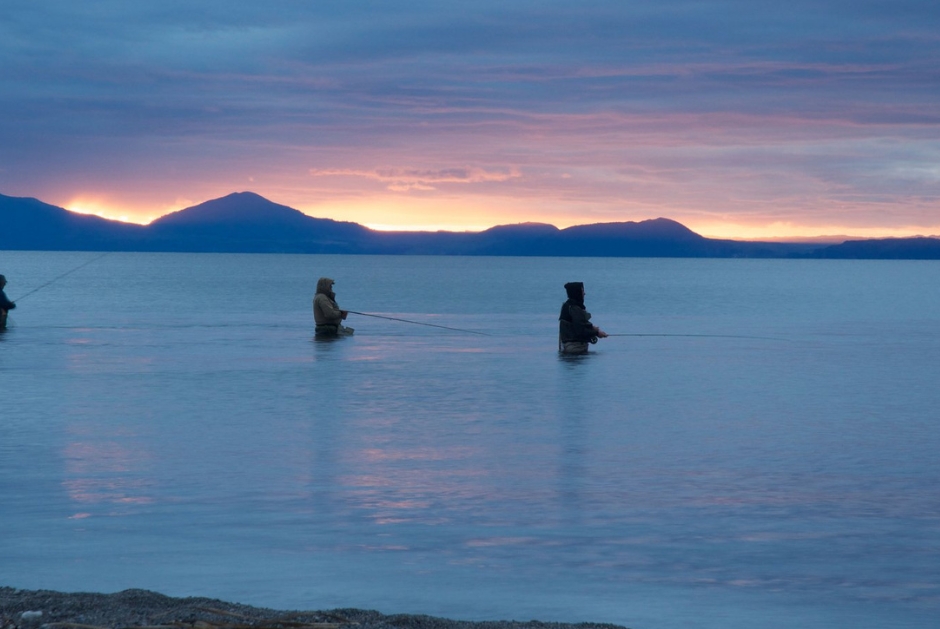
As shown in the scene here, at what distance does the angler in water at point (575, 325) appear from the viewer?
930 inches

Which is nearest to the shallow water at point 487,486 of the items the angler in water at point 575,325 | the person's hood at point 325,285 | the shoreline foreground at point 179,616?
the shoreline foreground at point 179,616

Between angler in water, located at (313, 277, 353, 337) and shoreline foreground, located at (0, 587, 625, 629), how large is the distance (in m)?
20.8

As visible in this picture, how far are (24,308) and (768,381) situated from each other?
4300 centimetres

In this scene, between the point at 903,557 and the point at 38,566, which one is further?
the point at 903,557

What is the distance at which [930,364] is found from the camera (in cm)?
2605

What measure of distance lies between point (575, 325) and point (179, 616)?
1971cm

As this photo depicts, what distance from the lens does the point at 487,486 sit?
1052 cm

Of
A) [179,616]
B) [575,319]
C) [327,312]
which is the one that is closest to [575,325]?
[575,319]

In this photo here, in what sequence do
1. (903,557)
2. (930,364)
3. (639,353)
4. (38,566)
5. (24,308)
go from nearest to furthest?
1. (38,566)
2. (903,557)
3. (930,364)
4. (639,353)
5. (24,308)

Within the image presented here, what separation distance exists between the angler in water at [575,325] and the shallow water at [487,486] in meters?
0.99

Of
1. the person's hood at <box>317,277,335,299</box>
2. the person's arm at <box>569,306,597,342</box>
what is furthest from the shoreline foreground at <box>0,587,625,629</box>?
the person's hood at <box>317,277,335,299</box>

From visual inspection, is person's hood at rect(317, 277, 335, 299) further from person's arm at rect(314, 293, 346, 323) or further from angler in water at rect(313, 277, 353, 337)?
person's arm at rect(314, 293, 346, 323)

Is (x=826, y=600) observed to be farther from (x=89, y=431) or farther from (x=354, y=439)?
(x=89, y=431)

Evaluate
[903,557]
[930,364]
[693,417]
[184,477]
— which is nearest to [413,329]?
[930,364]
